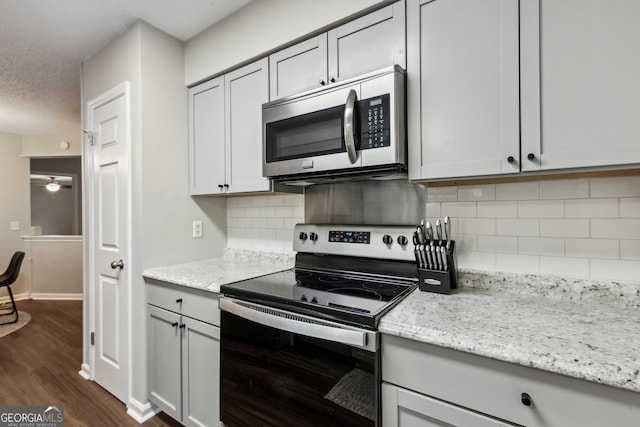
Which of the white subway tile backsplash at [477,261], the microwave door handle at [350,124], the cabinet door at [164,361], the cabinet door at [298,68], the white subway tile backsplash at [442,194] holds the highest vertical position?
the cabinet door at [298,68]

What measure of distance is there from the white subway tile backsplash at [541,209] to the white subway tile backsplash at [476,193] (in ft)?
0.40

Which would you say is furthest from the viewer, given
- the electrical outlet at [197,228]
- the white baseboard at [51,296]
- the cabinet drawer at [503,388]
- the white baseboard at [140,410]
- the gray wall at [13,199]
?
the white baseboard at [51,296]

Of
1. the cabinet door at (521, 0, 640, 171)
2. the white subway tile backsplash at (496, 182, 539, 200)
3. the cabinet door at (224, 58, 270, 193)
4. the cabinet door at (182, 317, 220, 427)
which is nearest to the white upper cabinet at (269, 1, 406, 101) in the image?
the cabinet door at (224, 58, 270, 193)

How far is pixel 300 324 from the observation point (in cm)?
120

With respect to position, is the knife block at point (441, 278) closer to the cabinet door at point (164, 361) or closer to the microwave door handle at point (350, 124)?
the microwave door handle at point (350, 124)

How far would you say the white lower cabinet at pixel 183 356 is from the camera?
1.59m

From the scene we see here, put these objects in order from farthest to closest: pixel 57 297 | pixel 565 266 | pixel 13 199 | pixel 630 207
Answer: pixel 57 297
pixel 13 199
pixel 565 266
pixel 630 207

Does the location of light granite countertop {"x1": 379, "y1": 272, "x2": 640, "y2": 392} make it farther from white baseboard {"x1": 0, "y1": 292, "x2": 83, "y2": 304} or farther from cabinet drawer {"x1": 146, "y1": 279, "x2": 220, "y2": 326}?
white baseboard {"x1": 0, "y1": 292, "x2": 83, "y2": 304}

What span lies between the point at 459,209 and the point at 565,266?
0.47 metres

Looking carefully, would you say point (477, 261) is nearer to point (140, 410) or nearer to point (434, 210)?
point (434, 210)

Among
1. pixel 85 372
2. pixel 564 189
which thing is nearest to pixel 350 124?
pixel 564 189

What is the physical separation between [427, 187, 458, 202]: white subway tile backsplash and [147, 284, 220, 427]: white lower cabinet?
1214 mm

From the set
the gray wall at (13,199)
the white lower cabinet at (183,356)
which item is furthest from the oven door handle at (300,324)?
the gray wall at (13,199)

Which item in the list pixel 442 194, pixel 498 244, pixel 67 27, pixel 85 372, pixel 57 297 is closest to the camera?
pixel 498 244
